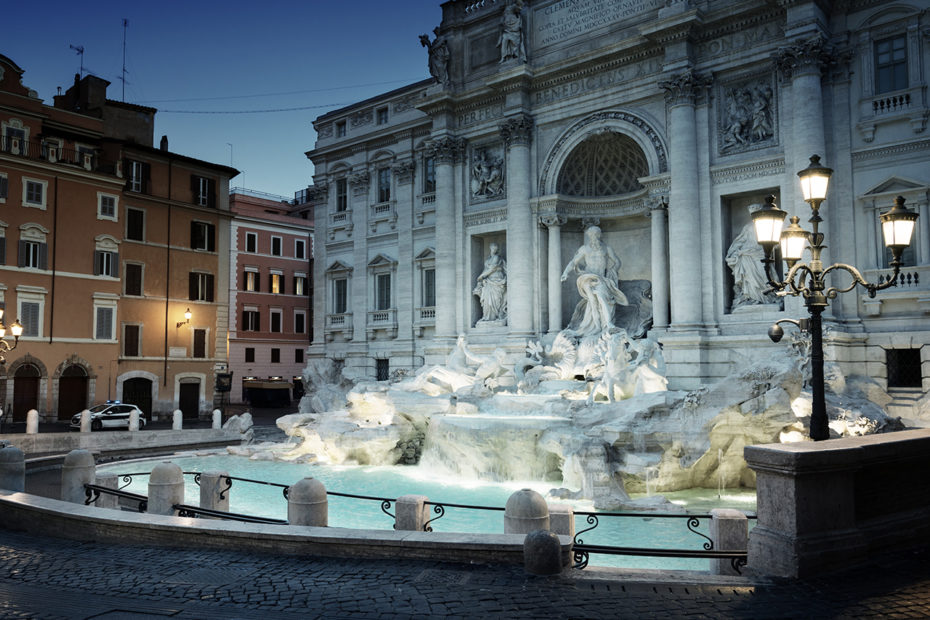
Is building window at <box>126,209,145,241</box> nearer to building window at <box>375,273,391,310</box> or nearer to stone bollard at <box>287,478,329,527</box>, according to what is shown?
building window at <box>375,273,391,310</box>

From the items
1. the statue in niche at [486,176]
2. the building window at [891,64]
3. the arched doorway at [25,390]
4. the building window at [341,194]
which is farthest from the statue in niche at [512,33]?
the arched doorway at [25,390]

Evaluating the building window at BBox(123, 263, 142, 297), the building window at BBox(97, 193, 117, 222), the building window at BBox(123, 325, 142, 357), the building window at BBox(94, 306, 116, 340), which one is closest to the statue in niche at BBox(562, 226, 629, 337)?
the building window at BBox(94, 306, 116, 340)

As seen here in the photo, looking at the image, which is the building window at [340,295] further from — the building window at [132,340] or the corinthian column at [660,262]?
the corinthian column at [660,262]

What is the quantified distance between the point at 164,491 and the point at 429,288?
20259 millimetres

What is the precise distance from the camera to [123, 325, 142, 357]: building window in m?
32.9

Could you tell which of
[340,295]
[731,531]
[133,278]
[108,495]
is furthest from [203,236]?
[731,531]

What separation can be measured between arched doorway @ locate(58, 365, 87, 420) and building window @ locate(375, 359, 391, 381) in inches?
487

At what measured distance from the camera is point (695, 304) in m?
22.0

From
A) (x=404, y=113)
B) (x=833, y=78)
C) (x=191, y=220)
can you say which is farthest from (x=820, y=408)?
(x=191, y=220)

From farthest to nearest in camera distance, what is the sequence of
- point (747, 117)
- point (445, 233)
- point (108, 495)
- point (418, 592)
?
1. point (445, 233)
2. point (747, 117)
3. point (108, 495)
4. point (418, 592)

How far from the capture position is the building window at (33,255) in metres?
29.3

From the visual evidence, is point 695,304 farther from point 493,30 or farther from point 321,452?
point 493,30

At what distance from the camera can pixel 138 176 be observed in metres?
34.2

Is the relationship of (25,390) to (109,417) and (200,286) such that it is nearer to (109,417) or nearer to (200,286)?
(109,417)
